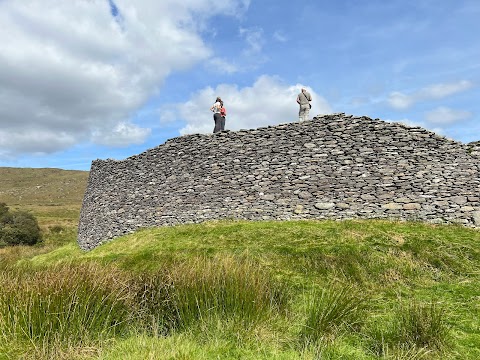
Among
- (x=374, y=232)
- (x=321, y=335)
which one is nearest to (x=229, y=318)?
(x=321, y=335)

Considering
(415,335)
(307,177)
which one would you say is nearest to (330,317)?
(415,335)

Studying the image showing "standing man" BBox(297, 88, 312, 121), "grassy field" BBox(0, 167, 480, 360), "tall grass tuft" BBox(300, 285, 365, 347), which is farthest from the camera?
"standing man" BBox(297, 88, 312, 121)

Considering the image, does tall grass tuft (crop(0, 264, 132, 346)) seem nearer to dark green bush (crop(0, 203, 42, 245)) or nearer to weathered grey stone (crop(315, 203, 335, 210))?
weathered grey stone (crop(315, 203, 335, 210))

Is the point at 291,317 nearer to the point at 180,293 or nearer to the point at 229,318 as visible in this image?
the point at 229,318

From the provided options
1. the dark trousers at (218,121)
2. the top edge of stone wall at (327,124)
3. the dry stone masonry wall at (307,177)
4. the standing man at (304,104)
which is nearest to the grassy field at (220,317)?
the dry stone masonry wall at (307,177)

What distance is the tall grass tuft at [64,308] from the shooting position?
163 inches

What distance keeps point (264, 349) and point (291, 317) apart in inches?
41.8

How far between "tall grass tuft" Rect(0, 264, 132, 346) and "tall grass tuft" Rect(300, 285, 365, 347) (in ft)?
7.75

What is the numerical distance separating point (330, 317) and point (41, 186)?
91538mm

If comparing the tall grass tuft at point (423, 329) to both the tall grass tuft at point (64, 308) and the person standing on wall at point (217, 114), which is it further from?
the person standing on wall at point (217, 114)

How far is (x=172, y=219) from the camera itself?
50.8 feet

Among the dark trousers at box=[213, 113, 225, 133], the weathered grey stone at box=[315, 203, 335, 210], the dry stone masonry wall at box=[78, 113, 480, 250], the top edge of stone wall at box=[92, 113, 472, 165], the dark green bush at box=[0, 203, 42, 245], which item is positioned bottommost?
the dark green bush at box=[0, 203, 42, 245]

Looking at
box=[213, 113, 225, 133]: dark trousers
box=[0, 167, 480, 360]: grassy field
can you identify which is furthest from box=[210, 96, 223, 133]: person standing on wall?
box=[0, 167, 480, 360]: grassy field

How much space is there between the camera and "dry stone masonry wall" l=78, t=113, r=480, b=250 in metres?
11.8
